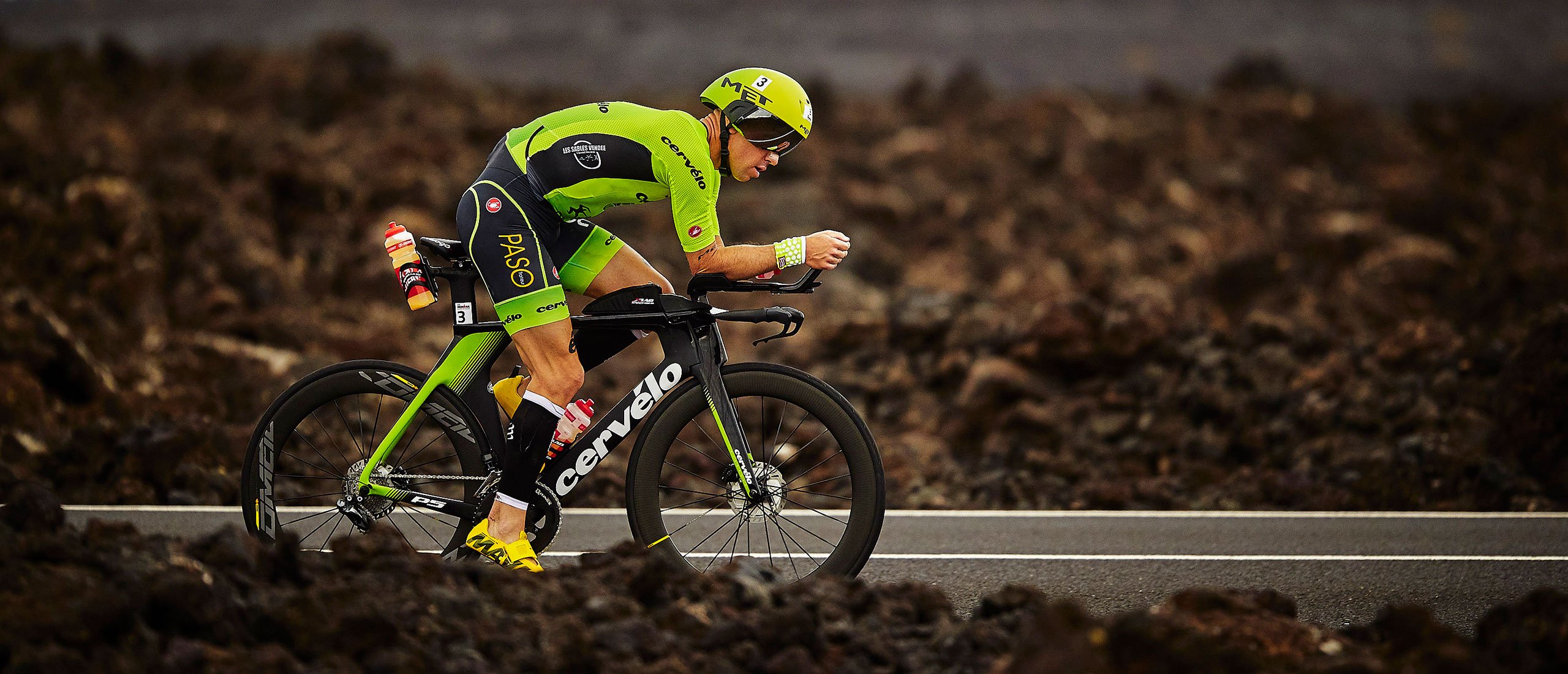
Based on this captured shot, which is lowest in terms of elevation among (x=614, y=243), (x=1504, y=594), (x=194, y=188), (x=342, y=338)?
(x=1504, y=594)

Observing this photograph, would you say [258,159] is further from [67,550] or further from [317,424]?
[67,550]

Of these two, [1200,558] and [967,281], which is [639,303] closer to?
[1200,558]

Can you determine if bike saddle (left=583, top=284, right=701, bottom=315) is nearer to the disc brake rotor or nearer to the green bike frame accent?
the green bike frame accent

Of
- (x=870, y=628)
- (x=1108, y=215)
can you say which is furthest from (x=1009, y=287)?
(x=870, y=628)

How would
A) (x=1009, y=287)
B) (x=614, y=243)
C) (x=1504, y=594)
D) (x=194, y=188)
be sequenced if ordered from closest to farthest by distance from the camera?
(x=614, y=243), (x=1504, y=594), (x=1009, y=287), (x=194, y=188)

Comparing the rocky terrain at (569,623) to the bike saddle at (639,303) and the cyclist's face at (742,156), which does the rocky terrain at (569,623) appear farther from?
the cyclist's face at (742,156)

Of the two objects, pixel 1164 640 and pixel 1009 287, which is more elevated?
pixel 1009 287

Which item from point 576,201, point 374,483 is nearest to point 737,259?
point 576,201

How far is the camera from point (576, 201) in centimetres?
546

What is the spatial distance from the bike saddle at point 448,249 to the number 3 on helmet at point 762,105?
123 centimetres

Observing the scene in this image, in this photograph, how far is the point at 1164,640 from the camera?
3.80m

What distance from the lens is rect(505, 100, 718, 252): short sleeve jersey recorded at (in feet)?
17.2

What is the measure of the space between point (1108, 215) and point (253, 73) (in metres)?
36.1

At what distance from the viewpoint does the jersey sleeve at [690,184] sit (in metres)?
5.22
